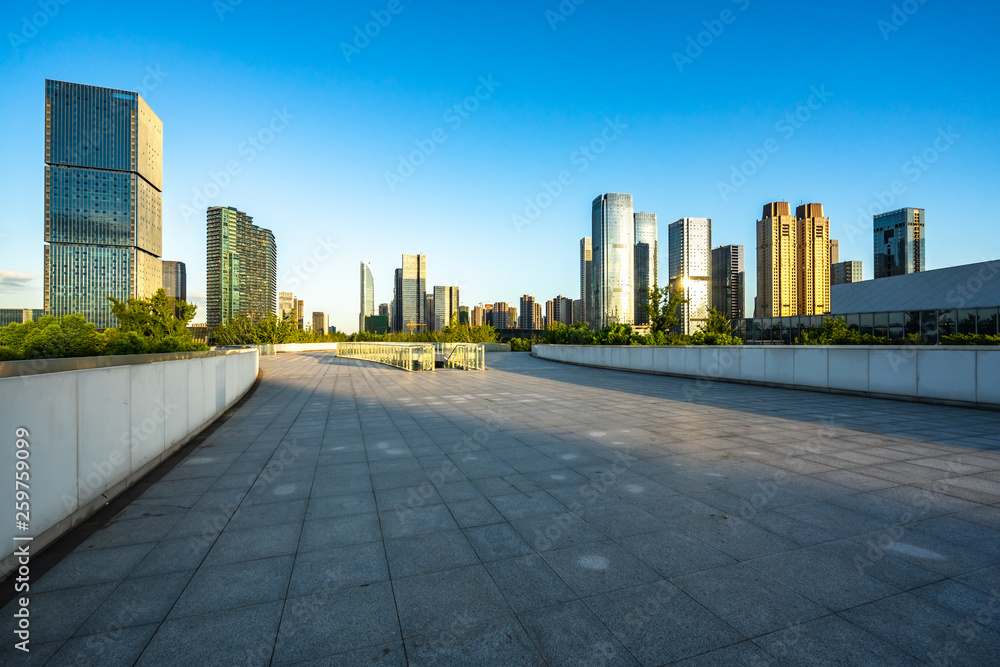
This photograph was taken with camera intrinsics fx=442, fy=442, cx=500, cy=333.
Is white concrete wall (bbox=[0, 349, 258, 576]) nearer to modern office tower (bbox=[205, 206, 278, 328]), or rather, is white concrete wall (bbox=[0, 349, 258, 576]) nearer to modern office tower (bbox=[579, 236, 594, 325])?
modern office tower (bbox=[205, 206, 278, 328])

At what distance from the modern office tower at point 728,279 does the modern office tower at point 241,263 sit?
418ft

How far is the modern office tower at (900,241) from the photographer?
102m

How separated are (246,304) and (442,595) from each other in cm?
15346

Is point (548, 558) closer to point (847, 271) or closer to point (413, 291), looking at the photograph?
point (413, 291)

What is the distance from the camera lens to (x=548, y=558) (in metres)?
3.15

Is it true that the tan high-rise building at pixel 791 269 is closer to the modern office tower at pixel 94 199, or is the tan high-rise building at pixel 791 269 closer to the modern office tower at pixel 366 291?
the modern office tower at pixel 366 291

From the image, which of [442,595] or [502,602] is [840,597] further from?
[442,595]

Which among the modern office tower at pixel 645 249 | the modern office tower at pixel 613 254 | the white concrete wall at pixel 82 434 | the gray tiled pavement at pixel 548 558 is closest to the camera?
the gray tiled pavement at pixel 548 558

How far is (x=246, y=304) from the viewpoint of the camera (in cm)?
13500

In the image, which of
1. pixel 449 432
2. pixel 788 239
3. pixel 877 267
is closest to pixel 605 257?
pixel 788 239

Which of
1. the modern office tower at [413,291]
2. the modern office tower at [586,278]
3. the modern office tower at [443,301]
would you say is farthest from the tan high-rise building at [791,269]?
the modern office tower at [413,291]

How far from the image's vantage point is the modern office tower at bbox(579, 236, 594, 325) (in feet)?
481

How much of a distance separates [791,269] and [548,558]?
128185mm

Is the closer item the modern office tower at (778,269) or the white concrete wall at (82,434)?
the white concrete wall at (82,434)
